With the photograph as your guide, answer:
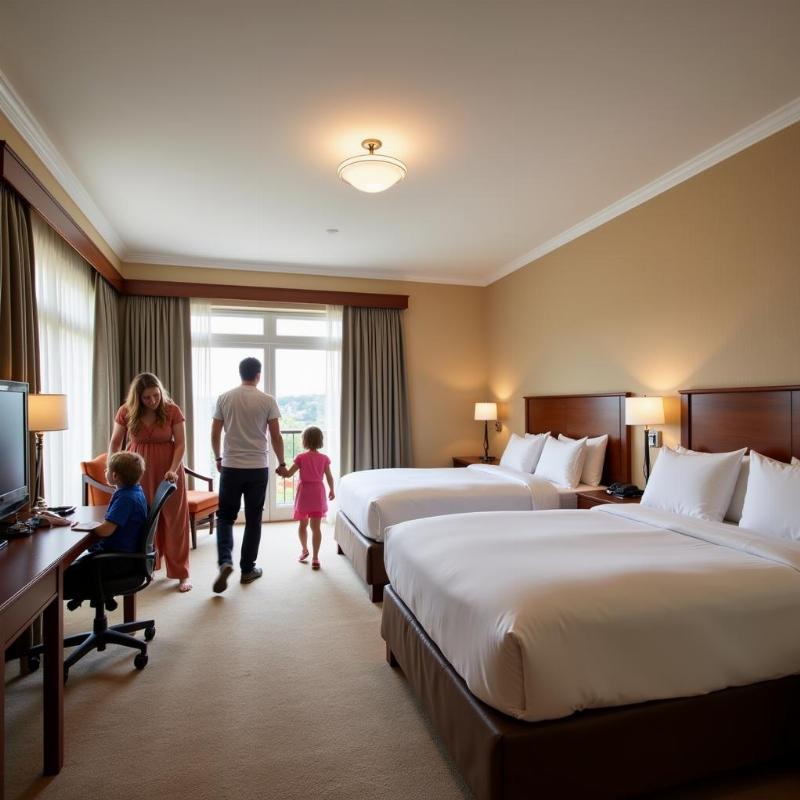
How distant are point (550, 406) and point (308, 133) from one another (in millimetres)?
3347

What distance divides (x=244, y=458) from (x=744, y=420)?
334 cm

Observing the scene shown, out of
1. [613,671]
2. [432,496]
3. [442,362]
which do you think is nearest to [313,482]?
[432,496]

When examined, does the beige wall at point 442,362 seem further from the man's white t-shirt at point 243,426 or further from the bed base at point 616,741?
the bed base at point 616,741

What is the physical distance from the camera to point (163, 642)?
2.87 meters

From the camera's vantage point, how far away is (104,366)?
4594 mm

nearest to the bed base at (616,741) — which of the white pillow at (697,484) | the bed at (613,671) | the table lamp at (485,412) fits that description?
the bed at (613,671)

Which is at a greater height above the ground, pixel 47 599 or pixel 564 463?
pixel 564 463

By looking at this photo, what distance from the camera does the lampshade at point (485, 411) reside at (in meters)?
5.85

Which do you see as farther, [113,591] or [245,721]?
[113,591]

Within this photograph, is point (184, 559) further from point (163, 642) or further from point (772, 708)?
point (772, 708)

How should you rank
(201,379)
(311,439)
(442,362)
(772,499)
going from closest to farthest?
(772,499) → (311,439) → (201,379) → (442,362)

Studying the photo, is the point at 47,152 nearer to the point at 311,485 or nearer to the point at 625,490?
the point at 311,485

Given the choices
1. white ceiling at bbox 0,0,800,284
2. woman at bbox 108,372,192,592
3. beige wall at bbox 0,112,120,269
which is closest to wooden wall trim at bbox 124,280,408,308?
beige wall at bbox 0,112,120,269

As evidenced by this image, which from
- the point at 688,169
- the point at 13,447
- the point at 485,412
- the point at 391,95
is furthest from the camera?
the point at 485,412
